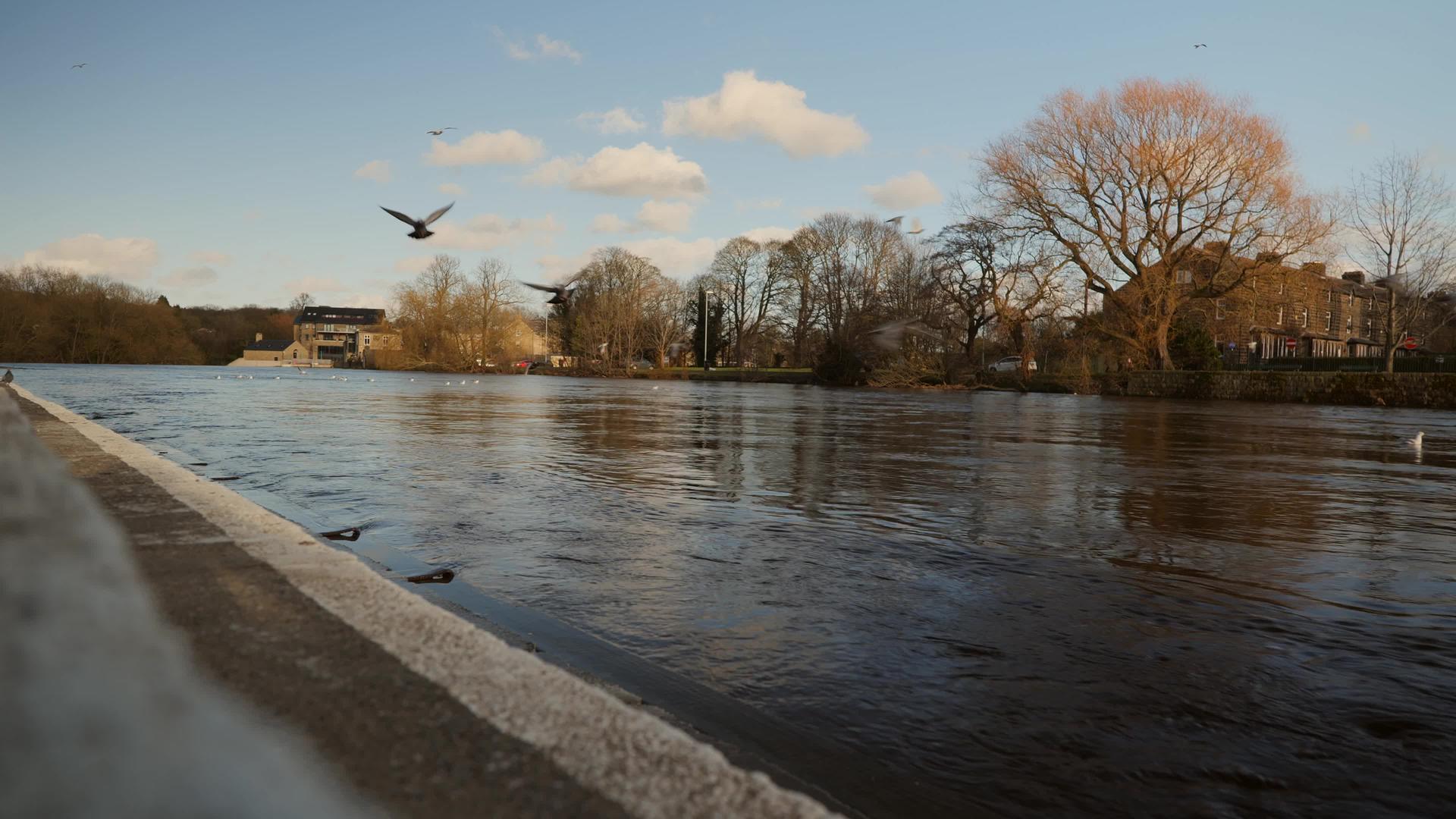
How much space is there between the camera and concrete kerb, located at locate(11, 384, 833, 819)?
155 cm

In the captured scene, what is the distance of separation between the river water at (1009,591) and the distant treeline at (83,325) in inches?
3751

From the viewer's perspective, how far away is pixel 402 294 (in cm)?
9262

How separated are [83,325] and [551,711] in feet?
352

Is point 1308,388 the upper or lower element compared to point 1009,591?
upper

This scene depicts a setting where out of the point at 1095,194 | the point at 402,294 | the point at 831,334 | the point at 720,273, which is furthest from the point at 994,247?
the point at 402,294

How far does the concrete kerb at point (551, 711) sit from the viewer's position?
1550 millimetres

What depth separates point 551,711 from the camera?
189cm

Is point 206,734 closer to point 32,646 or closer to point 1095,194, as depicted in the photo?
point 32,646

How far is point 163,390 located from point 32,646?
3145 cm

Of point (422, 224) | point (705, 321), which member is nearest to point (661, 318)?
point (705, 321)

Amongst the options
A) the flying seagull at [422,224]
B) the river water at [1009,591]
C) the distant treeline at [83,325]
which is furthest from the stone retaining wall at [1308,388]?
the distant treeline at [83,325]

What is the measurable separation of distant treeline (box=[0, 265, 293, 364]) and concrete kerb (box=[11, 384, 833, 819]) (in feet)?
345

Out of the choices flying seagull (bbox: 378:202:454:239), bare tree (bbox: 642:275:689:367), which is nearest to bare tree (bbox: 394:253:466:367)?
bare tree (bbox: 642:275:689:367)

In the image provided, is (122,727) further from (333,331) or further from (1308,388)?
(333,331)
